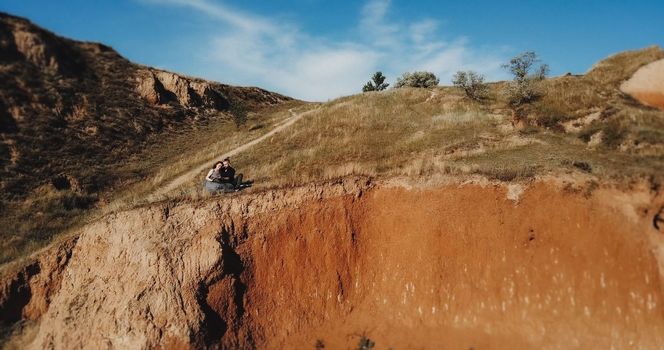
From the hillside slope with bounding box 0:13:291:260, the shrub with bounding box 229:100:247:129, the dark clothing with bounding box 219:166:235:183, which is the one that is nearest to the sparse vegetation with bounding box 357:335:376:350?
the dark clothing with bounding box 219:166:235:183

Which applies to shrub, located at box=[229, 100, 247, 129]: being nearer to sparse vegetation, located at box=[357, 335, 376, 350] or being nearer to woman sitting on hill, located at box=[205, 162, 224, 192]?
woman sitting on hill, located at box=[205, 162, 224, 192]

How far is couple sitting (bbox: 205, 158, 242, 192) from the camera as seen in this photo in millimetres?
16781

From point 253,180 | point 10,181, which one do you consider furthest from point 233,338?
point 10,181

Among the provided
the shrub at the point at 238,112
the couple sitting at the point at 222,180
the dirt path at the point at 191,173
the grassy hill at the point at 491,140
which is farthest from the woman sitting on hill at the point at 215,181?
the shrub at the point at 238,112

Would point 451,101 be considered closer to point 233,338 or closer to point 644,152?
point 644,152

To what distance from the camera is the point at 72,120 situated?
102 ft

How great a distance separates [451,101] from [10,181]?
27129 millimetres

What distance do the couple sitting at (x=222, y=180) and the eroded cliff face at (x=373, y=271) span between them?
1165 mm

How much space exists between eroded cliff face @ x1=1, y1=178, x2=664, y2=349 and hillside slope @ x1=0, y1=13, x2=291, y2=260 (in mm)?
7687

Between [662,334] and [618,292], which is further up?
[618,292]

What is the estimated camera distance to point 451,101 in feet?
99.1

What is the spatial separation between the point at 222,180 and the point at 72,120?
66.6ft

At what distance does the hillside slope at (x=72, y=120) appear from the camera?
22.3 metres

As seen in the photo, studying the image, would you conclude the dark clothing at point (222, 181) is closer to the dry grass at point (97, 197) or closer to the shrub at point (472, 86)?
the dry grass at point (97, 197)
